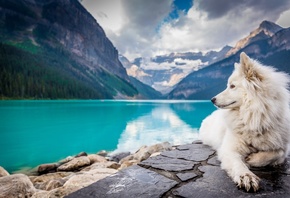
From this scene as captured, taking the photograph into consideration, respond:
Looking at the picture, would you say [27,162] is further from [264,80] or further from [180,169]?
[264,80]

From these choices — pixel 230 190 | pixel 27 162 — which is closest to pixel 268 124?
pixel 230 190

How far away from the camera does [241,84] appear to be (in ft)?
10.5

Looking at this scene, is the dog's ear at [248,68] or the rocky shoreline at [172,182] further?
the dog's ear at [248,68]

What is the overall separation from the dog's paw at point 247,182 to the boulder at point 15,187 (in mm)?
3873

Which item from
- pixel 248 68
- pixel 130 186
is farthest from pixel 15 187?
pixel 248 68

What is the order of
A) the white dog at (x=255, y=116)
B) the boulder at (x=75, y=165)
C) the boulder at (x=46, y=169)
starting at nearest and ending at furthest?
the white dog at (x=255, y=116) < the boulder at (x=75, y=165) < the boulder at (x=46, y=169)

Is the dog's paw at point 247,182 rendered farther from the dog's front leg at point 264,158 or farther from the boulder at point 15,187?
the boulder at point 15,187

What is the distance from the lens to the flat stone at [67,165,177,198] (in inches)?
83.4

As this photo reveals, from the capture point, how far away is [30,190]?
3930mm

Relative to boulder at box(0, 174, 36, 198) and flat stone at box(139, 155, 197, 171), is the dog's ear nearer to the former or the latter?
flat stone at box(139, 155, 197, 171)

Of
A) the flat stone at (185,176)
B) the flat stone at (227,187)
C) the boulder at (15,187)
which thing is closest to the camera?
the flat stone at (227,187)

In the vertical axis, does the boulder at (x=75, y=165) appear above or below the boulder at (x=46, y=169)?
above

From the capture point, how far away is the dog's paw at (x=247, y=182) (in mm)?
2086

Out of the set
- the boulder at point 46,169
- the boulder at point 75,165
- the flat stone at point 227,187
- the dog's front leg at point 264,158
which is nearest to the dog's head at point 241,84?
the dog's front leg at point 264,158
